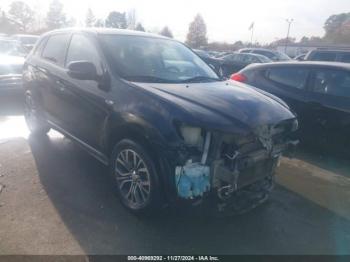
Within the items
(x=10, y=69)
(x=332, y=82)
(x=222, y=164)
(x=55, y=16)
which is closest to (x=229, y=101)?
(x=222, y=164)

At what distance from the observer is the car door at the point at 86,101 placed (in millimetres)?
3891

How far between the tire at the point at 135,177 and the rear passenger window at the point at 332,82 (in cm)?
361

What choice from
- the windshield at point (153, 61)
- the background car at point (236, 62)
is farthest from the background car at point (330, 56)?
the windshield at point (153, 61)

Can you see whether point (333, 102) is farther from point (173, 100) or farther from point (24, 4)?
point (24, 4)

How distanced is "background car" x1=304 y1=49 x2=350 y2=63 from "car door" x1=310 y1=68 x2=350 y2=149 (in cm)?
821

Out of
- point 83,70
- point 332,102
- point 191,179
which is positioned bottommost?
point 191,179

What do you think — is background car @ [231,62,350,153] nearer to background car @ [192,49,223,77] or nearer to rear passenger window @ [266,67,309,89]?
rear passenger window @ [266,67,309,89]

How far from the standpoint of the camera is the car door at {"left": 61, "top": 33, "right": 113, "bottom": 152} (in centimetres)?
389

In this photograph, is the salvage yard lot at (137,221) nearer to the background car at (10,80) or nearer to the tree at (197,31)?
the background car at (10,80)

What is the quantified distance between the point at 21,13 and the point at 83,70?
81889 millimetres

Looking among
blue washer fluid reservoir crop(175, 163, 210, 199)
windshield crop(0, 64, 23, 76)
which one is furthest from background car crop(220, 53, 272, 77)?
blue washer fluid reservoir crop(175, 163, 210, 199)

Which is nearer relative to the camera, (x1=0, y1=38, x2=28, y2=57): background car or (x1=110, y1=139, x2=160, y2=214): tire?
(x1=110, y1=139, x2=160, y2=214): tire

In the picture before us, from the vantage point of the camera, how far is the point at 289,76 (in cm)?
601

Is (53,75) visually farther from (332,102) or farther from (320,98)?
(332,102)
